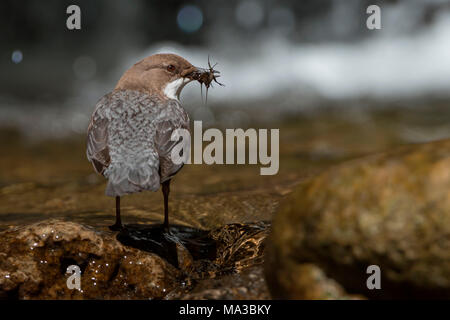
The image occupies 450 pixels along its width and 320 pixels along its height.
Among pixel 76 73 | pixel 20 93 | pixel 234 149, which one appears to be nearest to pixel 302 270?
pixel 234 149

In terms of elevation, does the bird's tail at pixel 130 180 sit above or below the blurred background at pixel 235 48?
below

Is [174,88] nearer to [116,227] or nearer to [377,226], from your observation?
[116,227]

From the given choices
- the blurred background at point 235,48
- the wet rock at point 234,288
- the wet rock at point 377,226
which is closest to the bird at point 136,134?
the wet rock at point 234,288

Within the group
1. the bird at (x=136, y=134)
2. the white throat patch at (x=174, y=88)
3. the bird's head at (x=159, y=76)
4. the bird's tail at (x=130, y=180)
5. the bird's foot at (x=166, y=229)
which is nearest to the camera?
the bird's tail at (x=130, y=180)

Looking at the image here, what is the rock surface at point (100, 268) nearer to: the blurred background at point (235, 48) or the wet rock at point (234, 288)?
the wet rock at point (234, 288)

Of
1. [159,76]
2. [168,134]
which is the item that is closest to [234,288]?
[168,134]

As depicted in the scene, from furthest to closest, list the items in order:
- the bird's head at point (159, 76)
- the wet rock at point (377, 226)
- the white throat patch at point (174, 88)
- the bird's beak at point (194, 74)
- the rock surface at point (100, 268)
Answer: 1. the bird's beak at point (194, 74)
2. the white throat patch at point (174, 88)
3. the bird's head at point (159, 76)
4. the rock surface at point (100, 268)
5. the wet rock at point (377, 226)
